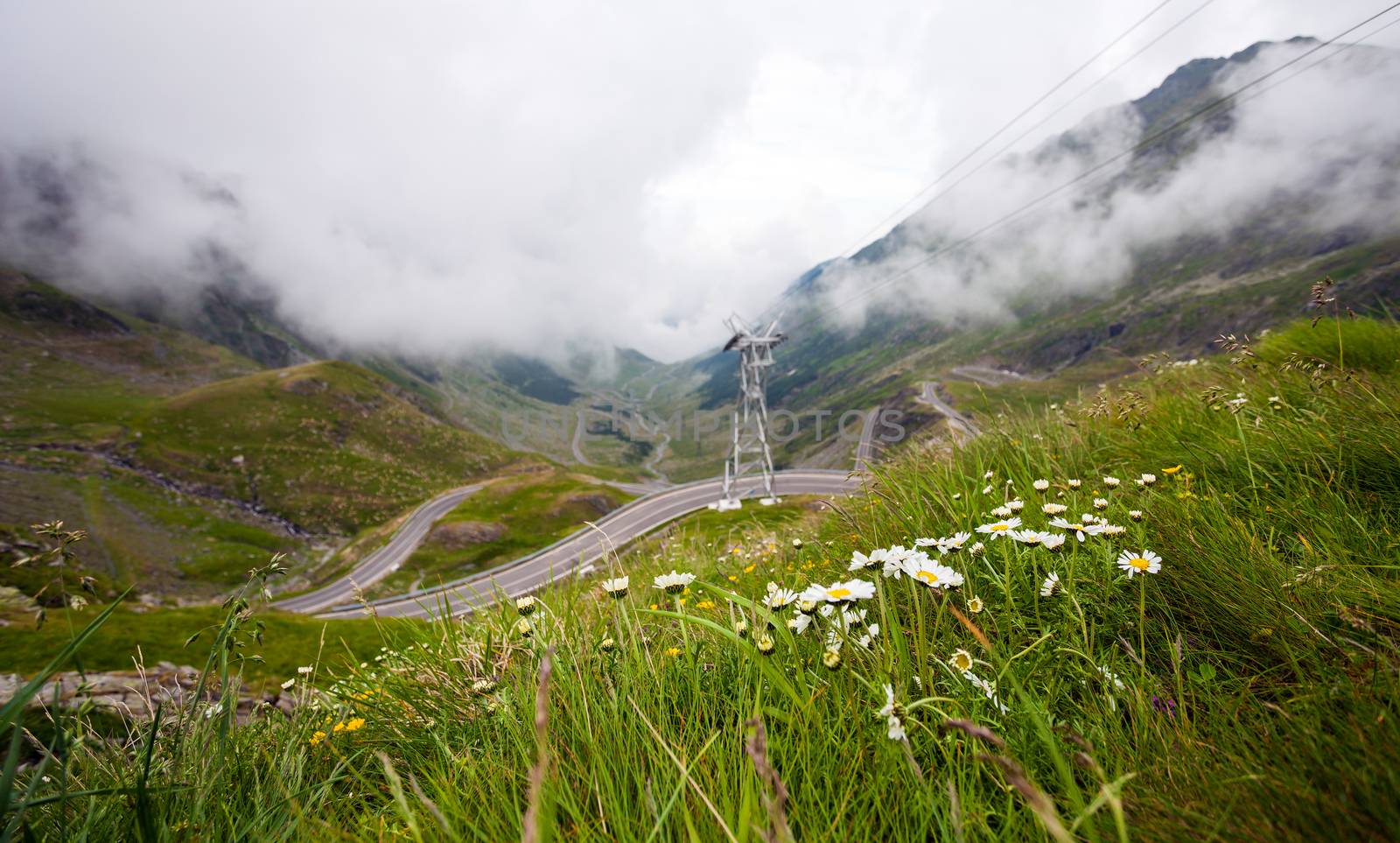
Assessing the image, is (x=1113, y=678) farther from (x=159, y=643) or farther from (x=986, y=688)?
(x=159, y=643)

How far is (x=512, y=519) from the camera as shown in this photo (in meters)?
109

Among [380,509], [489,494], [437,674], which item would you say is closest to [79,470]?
[380,509]

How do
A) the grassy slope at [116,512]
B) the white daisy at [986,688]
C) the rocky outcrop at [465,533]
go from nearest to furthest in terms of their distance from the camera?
1. the white daisy at [986,688]
2. the rocky outcrop at [465,533]
3. the grassy slope at [116,512]

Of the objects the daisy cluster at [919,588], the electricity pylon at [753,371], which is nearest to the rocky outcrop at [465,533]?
the electricity pylon at [753,371]

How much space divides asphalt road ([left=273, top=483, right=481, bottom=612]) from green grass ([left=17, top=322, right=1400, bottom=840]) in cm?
9388

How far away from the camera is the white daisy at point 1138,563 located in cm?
256

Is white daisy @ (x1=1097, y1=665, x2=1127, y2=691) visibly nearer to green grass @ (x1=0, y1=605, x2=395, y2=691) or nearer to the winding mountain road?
green grass @ (x1=0, y1=605, x2=395, y2=691)

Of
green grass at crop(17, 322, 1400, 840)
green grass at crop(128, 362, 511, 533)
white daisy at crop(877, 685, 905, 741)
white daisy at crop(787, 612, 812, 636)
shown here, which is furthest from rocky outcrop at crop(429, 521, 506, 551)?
white daisy at crop(877, 685, 905, 741)

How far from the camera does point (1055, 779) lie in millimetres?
1936

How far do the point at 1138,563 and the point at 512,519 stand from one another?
115 meters

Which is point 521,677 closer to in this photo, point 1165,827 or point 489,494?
point 1165,827

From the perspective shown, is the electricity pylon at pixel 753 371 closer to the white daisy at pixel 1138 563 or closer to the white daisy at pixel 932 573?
the white daisy at pixel 1138 563

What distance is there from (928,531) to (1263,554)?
1.86 m

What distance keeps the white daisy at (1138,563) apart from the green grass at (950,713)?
0.25ft
